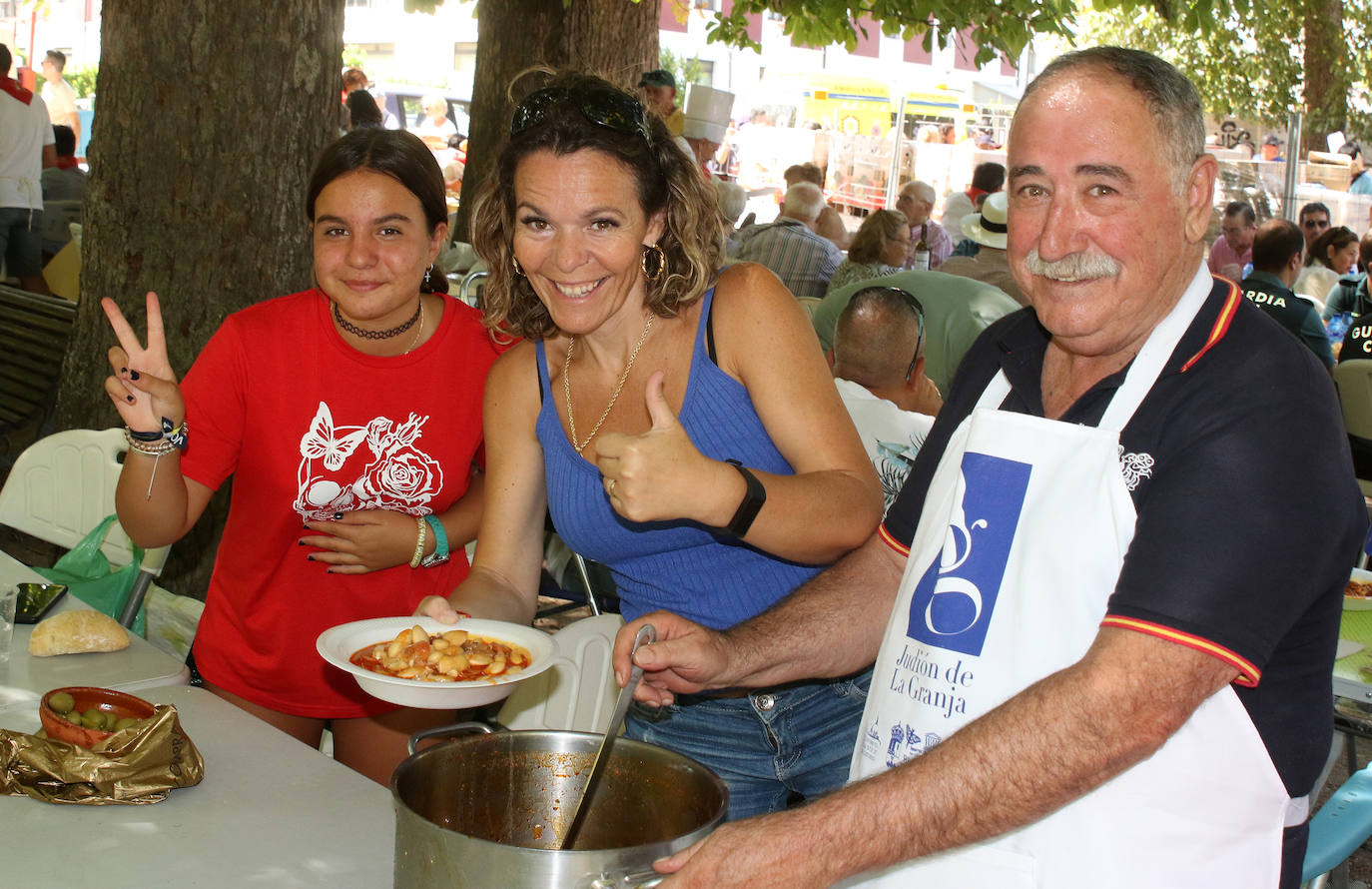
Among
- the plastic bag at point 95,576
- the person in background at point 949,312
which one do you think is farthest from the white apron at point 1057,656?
the person in background at point 949,312

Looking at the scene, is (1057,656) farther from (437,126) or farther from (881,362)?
(437,126)

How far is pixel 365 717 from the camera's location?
8.75 ft

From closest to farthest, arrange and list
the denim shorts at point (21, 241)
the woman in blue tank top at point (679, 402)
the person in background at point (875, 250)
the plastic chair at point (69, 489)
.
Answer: the woman in blue tank top at point (679, 402), the plastic chair at point (69, 489), the person in background at point (875, 250), the denim shorts at point (21, 241)

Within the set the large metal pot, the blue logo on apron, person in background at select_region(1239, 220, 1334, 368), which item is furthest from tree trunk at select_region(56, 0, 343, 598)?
person in background at select_region(1239, 220, 1334, 368)

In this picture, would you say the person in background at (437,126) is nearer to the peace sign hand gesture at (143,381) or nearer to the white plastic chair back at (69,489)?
the white plastic chair back at (69,489)

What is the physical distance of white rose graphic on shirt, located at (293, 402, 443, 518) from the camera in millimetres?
2553

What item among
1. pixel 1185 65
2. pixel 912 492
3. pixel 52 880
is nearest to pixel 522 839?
pixel 52 880

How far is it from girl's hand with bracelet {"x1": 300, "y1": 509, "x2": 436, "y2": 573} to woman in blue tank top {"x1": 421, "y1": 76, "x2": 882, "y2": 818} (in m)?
0.31

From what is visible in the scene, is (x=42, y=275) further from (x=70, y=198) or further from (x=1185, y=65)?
(x=1185, y=65)

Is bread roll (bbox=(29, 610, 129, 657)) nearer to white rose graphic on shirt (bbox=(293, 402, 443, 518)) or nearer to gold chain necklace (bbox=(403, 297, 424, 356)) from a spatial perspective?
white rose graphic on shirt (bbox=(293, 402, 443, 518))

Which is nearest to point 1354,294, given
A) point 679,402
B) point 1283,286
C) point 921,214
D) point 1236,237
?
point 1283,286

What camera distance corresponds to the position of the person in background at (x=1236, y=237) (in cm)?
1091

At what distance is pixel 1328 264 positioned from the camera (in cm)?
1053

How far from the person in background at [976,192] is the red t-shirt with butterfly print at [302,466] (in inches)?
286
